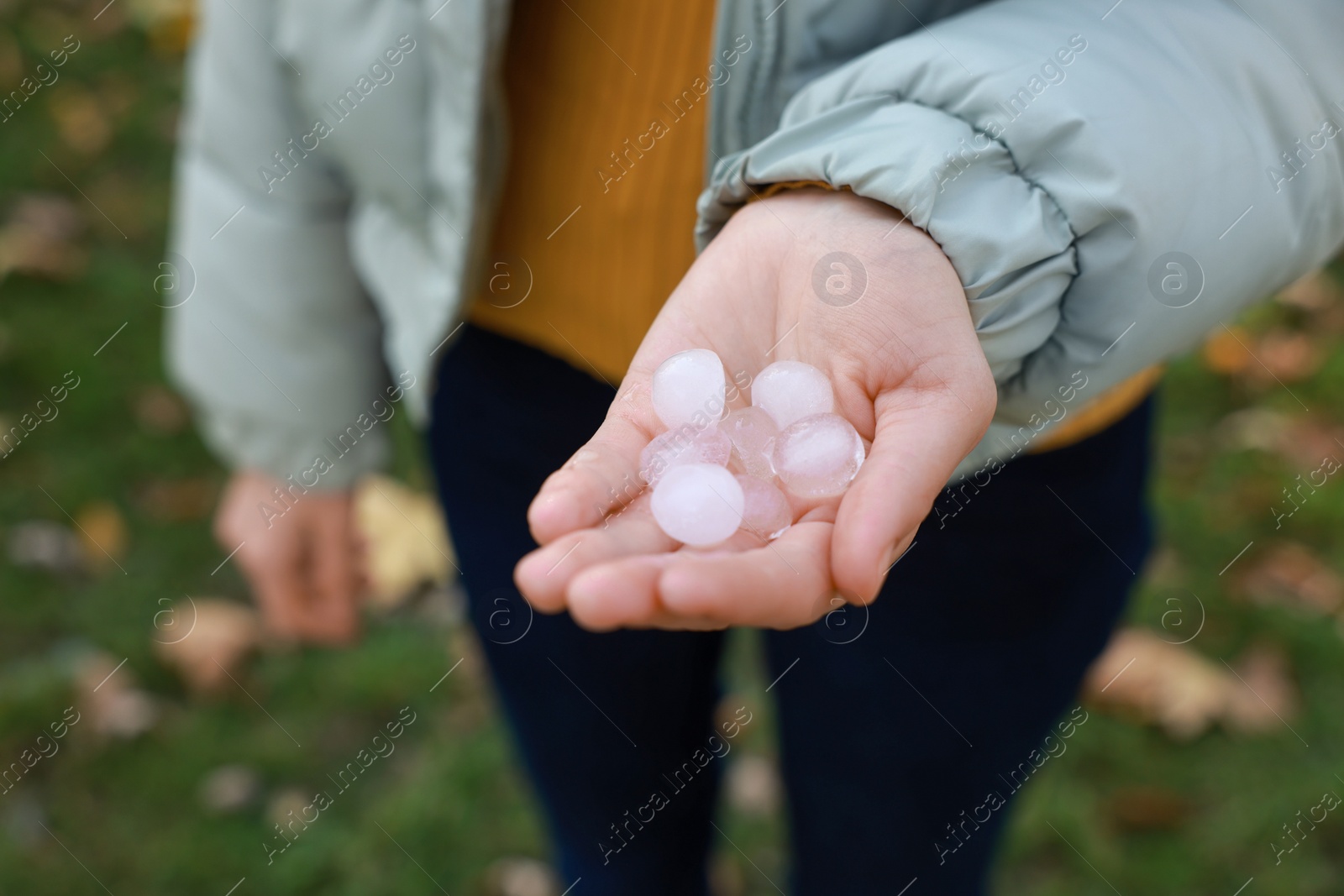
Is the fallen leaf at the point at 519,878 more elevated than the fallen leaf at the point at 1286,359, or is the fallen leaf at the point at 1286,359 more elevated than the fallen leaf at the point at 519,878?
the fallen leaf at the point at 519,878

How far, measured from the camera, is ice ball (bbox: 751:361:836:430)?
1.19m

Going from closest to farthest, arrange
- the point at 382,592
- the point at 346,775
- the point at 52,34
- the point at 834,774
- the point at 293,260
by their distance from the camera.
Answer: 1. the point at 834,774
2. the point at 293,260
3. the point at 346,775
4. the point at 382,592
5. the point at 52,34

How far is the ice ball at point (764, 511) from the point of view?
121 centimetres

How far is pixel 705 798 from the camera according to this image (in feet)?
6.36

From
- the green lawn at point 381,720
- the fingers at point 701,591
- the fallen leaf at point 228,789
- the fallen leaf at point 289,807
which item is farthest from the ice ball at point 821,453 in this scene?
the fallen leaf at point 228,789

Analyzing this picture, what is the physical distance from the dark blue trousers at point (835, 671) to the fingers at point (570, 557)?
52cm

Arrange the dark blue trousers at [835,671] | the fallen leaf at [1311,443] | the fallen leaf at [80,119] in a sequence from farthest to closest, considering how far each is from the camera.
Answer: the fallen leaf at [80,119] < the fallen leaf at [1311,443] < the dark blue trousers at [835,671]

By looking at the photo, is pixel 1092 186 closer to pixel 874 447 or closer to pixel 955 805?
pixel 874 447

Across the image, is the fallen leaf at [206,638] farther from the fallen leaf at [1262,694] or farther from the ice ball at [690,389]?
the fallen leaf at [1262,694]

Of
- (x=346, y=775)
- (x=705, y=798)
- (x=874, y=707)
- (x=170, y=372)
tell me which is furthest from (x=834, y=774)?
(x=170, y=372)

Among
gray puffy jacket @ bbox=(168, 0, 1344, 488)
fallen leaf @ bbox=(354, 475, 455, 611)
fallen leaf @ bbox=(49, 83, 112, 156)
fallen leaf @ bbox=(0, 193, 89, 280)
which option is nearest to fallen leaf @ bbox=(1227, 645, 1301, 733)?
gray puffy jacket @ bbox=(168, 0, 1344, 488)

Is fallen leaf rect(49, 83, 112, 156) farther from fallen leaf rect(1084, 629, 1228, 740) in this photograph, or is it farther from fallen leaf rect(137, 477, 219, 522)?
fallen leaf rect(1084, 629, 1228, 740)

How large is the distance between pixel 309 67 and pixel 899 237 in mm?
929

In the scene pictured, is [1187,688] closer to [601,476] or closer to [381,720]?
[381,720]
